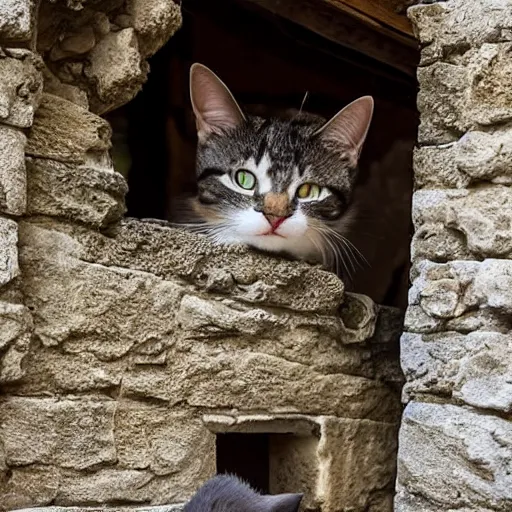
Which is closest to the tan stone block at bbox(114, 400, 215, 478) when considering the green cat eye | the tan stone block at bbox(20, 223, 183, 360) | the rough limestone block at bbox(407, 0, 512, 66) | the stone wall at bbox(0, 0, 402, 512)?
the stone wall at bbox(0, 0, 402, 512)

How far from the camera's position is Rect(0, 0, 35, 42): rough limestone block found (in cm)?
190

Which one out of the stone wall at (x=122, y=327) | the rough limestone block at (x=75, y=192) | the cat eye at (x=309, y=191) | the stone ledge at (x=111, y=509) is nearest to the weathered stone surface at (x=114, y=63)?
the stone wall at (x=122, y=327)

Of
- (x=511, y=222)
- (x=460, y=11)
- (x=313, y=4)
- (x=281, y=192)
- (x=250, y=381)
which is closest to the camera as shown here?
(x=511, y=222)

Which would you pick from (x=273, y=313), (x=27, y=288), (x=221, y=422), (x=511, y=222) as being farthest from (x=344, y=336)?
(x=27, y=288)

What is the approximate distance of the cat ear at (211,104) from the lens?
8.26ft

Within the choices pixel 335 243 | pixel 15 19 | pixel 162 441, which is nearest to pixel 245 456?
pixel 335 243

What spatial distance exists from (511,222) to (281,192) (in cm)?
67

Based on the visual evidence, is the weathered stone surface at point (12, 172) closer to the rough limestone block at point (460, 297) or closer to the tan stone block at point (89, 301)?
the tan stone block at point (89, 301)

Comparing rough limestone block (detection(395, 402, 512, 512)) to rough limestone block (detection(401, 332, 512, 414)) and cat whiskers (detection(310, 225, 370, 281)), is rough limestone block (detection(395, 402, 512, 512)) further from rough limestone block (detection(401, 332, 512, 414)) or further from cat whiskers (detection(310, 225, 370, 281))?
cat whiskers (detection(310, 225, 370, 281))

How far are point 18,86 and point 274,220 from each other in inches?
28.2

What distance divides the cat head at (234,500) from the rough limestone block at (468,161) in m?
0.79

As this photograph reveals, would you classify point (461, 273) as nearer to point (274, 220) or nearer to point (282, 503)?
point (274, 220)

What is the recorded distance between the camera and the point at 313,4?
2.60m

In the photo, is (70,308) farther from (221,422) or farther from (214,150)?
(214,150)
